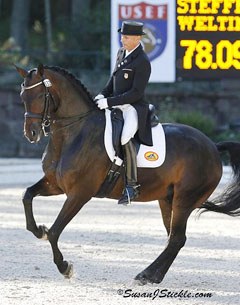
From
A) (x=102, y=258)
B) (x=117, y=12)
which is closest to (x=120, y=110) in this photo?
(x=102, y=258)

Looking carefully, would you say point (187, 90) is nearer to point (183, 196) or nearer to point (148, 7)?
point (148, 7)

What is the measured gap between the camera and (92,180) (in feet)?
28.8

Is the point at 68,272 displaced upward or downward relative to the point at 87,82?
upward

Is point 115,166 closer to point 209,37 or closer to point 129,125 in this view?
point 129,125

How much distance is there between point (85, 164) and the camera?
8.76 metres

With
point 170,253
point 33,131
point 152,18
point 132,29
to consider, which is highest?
point 132,29

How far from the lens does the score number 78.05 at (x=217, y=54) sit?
59.1ft

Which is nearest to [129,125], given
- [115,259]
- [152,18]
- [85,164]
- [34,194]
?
[85,164]

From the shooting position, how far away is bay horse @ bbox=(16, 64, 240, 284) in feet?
28.5

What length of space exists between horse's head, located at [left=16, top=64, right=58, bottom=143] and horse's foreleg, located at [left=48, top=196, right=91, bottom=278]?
648 mm

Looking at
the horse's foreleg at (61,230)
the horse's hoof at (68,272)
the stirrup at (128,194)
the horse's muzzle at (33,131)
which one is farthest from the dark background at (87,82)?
the horse's hoof at (68,272)

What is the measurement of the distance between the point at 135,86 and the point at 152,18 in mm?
10703

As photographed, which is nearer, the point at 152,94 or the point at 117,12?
the point at 117,12

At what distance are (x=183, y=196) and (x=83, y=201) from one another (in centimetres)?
94
